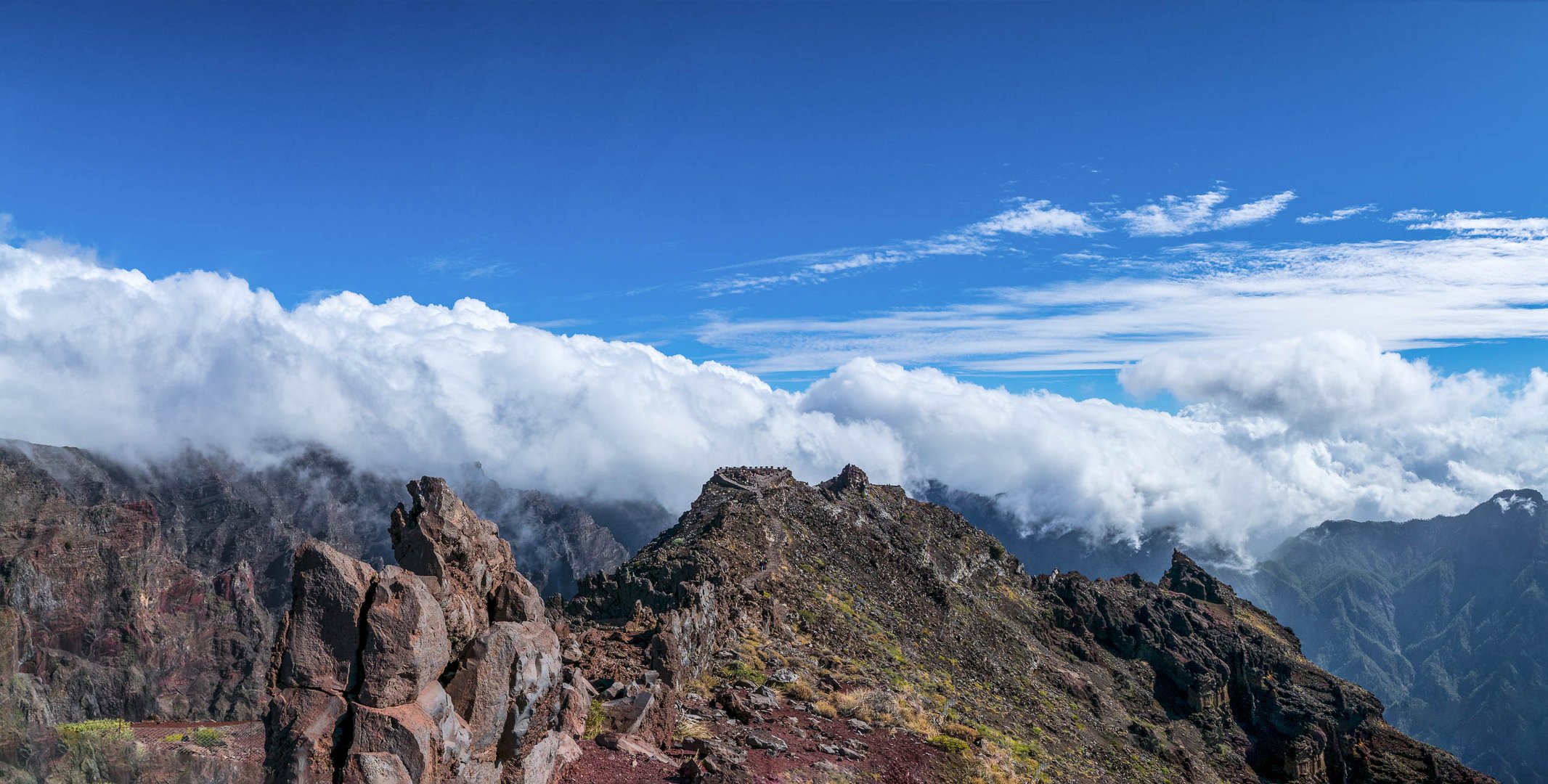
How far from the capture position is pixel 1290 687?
266 feet

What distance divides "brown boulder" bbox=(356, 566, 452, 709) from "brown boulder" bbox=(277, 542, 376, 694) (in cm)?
27

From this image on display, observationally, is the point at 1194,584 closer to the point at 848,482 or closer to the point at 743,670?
the point at 848,482

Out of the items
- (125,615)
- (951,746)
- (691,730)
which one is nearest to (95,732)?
(691,730)

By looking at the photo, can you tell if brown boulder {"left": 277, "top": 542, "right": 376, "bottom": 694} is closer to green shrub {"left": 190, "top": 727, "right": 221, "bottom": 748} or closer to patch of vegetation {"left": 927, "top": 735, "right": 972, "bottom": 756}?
green shrub {"left": 190, "top": 727, "right": 221, "bottom": 748}

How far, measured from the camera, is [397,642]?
45.2ft

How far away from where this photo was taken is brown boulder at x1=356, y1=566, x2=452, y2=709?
44.5 ft

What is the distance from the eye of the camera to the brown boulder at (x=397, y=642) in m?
13.6

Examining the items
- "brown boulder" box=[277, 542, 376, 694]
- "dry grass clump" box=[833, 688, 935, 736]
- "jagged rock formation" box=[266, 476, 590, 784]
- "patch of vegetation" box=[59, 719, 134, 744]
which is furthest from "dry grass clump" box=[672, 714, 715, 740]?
"patch of vegetation" box=[59, 719, 134, 744]

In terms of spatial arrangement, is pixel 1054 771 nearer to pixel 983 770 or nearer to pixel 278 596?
pixel 983 770

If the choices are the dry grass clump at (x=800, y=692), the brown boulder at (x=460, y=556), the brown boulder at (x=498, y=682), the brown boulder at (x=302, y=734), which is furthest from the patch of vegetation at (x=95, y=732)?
the dry grass clump at (x=800, y=692)

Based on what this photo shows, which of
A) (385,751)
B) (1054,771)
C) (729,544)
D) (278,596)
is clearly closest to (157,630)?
(278,596)

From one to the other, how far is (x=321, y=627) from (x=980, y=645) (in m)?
54.1

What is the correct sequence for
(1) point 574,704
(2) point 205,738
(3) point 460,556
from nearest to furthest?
(3) point 460,556, (1) point 574,704, (2) point 205,738

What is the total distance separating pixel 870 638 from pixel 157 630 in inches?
4889
